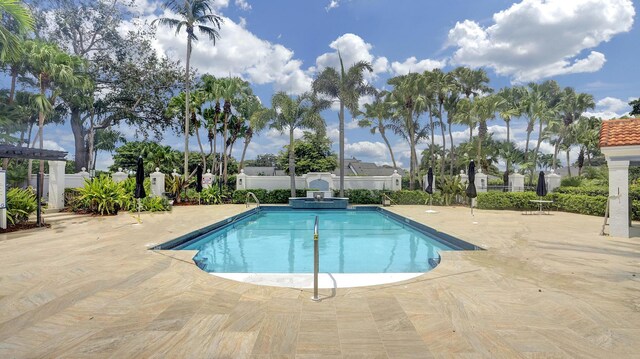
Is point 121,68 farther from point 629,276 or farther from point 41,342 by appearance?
point 629,276

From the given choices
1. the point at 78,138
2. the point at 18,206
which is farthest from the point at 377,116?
the point at 78,138

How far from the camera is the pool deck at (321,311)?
2975 mm

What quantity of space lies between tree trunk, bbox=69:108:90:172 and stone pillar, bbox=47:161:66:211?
17.4m

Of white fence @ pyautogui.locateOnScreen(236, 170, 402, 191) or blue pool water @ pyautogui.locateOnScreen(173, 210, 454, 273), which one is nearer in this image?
blue pool water @ pyautogui.locateOnScreen(173, 210, 454, 273)

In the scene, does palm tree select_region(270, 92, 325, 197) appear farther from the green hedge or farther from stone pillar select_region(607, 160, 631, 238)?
stone pillar select_region(607, 160, 631, 238)

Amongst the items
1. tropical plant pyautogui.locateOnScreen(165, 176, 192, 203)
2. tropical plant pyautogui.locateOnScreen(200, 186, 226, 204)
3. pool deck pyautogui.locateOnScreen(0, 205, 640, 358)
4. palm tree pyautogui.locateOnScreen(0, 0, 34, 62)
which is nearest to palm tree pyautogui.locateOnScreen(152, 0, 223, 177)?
tropical plant pyautogui.locateOnScreen(165, 176, 192, 203)

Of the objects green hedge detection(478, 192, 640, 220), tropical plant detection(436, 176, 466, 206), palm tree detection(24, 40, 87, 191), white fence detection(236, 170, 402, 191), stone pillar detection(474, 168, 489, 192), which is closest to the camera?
green hedge detection(478, 192, 640, 220)

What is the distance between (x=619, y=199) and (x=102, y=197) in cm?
1871

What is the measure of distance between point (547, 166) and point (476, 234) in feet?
227

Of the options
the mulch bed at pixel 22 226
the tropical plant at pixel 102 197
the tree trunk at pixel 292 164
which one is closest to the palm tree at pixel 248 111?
the tree trunk at pixel 292 164

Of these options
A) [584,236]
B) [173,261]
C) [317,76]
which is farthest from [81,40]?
[584,236]

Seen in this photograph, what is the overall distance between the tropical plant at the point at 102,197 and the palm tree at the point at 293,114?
11.5 meters

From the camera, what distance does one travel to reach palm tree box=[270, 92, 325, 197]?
2361 centimetres

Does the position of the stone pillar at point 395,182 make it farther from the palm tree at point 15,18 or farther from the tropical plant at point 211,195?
the palm tree at point 15,18
